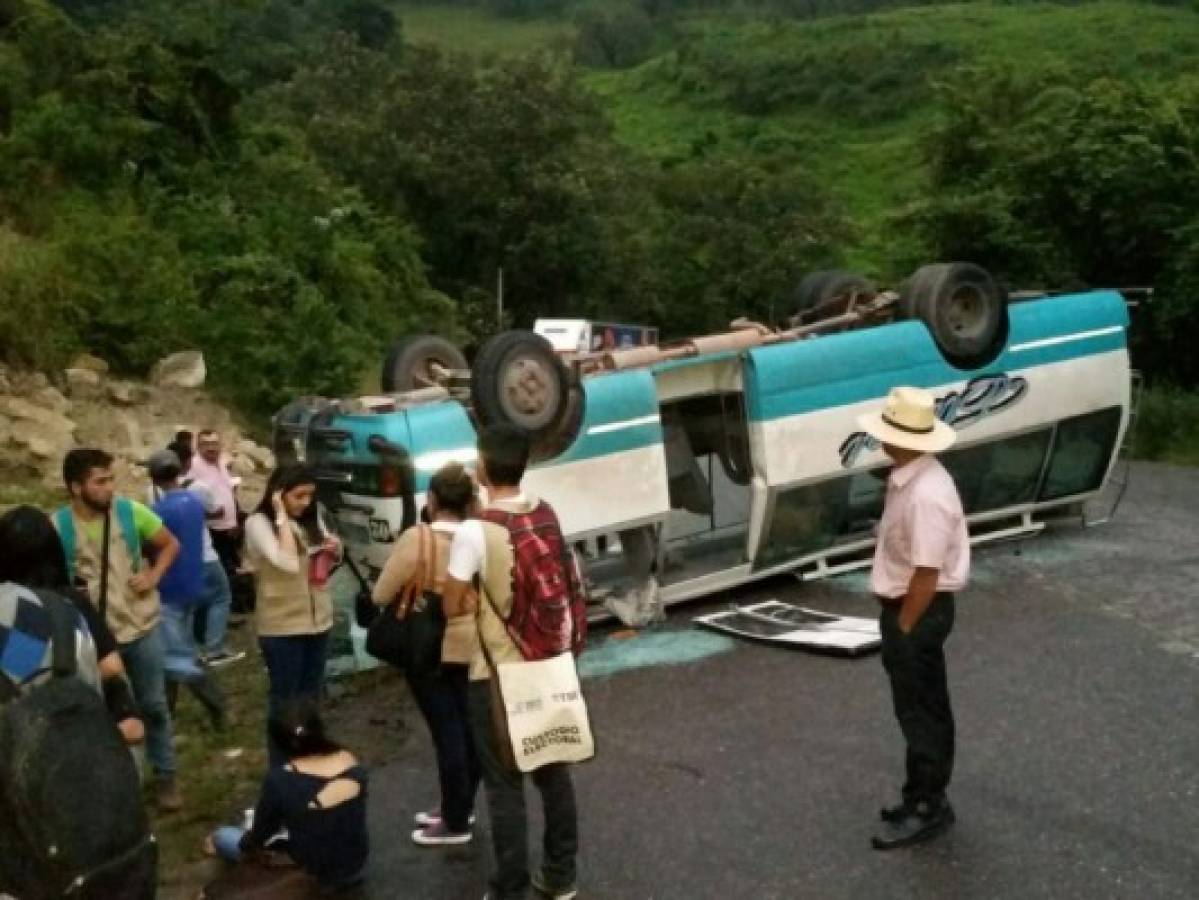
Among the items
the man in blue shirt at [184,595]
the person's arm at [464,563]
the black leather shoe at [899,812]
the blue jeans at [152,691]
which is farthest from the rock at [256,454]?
the person's arm at [464,563]

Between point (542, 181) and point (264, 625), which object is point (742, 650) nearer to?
point (264, 625)

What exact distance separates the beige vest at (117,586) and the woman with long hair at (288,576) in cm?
50

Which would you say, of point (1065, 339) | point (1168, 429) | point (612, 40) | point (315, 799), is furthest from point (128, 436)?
point (612, 40)

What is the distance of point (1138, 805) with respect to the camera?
21.4 feet

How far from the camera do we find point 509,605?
5.05m

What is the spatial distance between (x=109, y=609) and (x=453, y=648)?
5.11 feet

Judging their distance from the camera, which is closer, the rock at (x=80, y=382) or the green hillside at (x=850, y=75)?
the rock at (x=80, y=382)

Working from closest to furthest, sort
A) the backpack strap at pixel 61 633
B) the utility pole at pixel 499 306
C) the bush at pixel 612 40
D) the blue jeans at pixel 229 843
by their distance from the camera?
1. the backpack strap at pixel 61 633
2. the blue jeans at pixel 229 843
3. the utility pole at pixel 499 306
4. the bush at pixel 612 40

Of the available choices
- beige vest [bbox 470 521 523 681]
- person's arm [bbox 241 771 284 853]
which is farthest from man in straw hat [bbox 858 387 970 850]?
person's arm [bbox 241 771 284 853]

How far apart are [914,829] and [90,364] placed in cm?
1044

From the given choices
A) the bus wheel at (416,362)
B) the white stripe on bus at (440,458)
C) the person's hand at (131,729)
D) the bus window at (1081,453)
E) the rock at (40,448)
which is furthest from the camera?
the rock at (40,448)

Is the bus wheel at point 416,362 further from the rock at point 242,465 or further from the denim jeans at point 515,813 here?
the denim jeans at point 515,813

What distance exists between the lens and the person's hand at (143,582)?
250 inches

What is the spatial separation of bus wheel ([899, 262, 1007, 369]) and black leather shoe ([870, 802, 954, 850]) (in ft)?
17.8
